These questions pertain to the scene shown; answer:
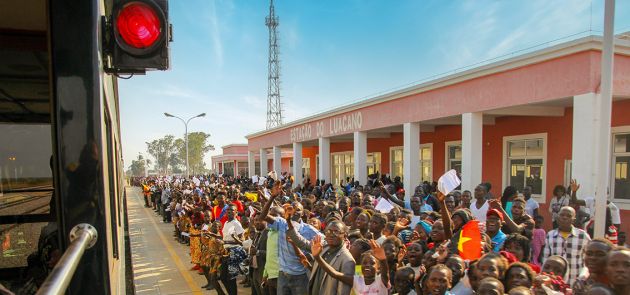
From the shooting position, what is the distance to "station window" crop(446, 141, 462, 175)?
14407 millimetres

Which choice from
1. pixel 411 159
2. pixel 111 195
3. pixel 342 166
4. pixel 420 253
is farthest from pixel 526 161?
pixel 342 166

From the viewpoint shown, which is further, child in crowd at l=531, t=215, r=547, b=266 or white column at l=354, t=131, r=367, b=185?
white column at l=354, t=131, r=367, b=185

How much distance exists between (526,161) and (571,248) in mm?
8057

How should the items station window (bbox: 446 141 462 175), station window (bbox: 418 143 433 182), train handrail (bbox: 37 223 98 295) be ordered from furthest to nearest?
station window (bbox: 418 143 433 182)
station window (bbox: 446 141 462 175)
train handrail (bbox: 37 223 98 295)

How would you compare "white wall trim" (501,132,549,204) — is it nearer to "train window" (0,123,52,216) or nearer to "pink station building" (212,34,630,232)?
"pink station building" (212,34,630,232)

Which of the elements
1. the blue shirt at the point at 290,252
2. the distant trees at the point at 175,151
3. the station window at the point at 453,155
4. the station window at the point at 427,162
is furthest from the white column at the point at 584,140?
the distant trees at the point at 175,151

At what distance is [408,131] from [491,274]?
31.4ft

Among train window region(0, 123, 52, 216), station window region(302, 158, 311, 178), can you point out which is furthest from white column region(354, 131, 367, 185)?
station window region(302, 158, 311, 178)

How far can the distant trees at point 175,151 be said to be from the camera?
78.9m

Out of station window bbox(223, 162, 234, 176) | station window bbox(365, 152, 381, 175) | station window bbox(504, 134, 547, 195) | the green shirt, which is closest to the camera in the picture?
the green shirt

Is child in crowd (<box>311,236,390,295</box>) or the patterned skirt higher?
child in crowd (<box>311,236,390,295</box>)

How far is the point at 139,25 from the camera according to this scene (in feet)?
5.54

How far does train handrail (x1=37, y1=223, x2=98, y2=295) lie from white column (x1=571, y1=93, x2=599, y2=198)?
8.05 m

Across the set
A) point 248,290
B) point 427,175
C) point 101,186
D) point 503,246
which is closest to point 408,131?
point 427,175
